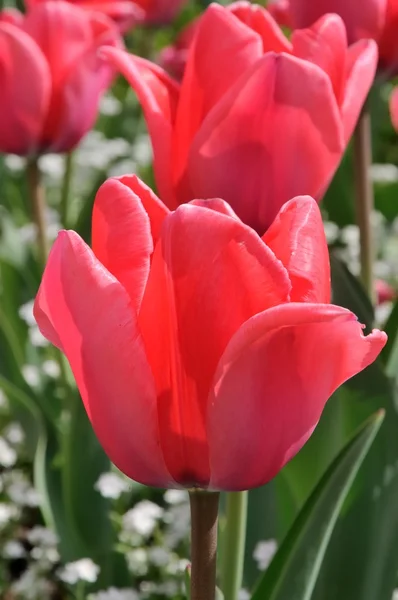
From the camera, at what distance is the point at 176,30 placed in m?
2.65

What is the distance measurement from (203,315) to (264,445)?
8 centimetres

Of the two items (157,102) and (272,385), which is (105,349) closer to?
(272,385)

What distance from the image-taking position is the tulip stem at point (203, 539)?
47cm

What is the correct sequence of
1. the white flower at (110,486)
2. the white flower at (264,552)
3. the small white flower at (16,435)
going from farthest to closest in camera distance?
the small white flower at (16,435) → the white flower at (110,486) → the white flower at (264,552)

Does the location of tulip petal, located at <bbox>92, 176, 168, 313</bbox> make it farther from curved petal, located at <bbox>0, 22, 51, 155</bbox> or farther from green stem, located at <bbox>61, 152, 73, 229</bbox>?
green stem, located at <bbox>61, 152, 73, 229</bbox>

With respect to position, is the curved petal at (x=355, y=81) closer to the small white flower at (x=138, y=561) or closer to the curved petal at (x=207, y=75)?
the curved petal at (x=207, y=75)

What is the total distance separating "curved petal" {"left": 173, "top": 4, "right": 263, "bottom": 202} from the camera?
0.62m

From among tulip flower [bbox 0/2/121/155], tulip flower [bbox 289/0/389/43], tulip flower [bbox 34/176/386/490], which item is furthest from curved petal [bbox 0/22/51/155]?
tulip flower [bbox 34/176/386/490]

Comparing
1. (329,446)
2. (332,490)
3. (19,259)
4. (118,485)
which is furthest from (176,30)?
(332,490)

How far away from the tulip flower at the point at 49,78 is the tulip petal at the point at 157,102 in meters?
0.39

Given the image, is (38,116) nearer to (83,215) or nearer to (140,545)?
(83,215)

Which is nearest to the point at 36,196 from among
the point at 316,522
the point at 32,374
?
the point at 32,374

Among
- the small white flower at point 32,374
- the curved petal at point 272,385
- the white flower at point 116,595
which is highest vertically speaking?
the curved petal at point 272,385

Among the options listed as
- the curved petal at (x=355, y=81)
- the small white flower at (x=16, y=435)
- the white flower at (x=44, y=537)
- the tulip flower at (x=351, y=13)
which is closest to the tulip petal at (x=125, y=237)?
the curved petal at (x=355, y=81)
